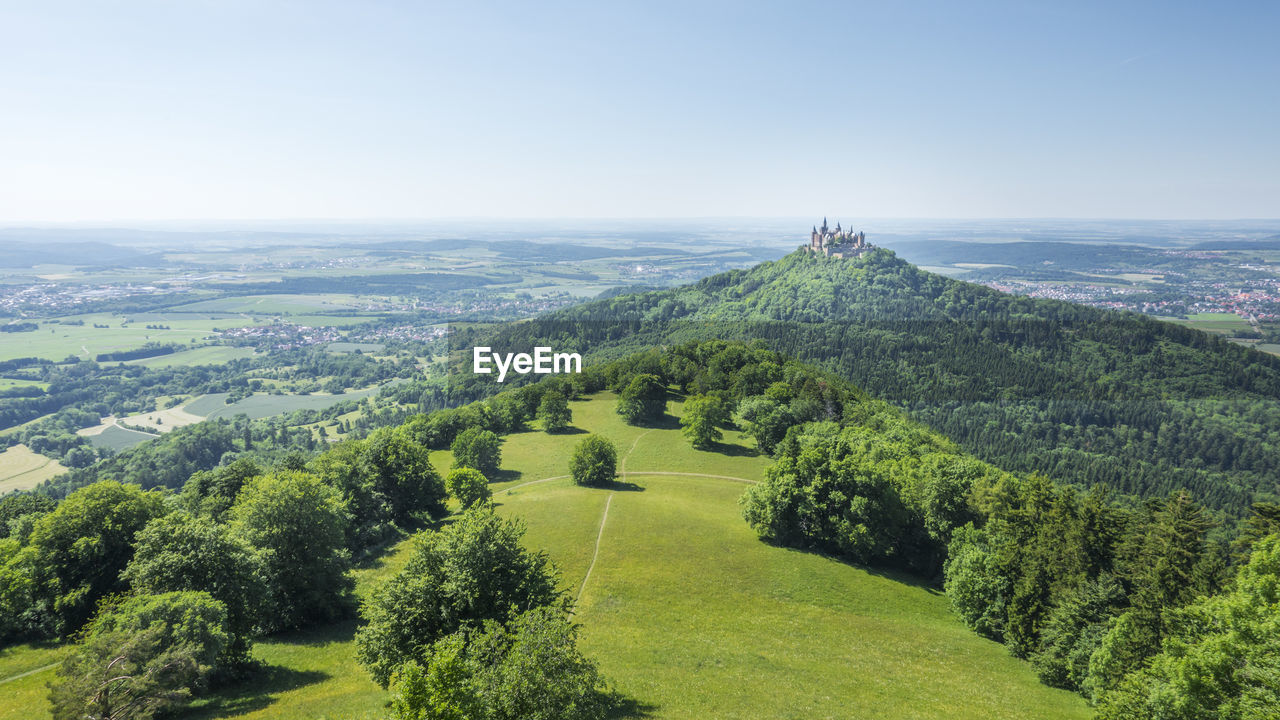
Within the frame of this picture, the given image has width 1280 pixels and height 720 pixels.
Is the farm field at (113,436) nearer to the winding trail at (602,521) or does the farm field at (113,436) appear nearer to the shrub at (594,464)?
the winding trail at (602,521)

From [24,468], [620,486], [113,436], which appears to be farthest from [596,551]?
[113,436]

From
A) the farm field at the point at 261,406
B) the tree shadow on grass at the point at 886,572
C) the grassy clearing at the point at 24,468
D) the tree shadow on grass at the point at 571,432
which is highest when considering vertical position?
the tree shadow on grass at the point at 571,432

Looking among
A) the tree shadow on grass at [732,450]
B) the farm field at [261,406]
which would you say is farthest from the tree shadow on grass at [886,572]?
the farm field at [261,406]

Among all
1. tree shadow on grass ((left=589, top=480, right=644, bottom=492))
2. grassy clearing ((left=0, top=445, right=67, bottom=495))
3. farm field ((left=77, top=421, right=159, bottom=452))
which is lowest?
farm field ((left=77, top=421, right=159, bottom=452))

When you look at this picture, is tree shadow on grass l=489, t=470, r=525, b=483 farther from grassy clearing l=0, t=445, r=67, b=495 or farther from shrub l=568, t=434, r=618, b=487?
grassy clearing l=0, t=445, r=67, b=495

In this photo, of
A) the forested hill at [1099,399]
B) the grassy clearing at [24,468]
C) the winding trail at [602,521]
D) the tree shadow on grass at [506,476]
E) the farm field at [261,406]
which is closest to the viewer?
the winding trail at [602,521]

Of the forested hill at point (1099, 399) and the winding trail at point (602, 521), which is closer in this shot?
the winding trail at point (602, 521)

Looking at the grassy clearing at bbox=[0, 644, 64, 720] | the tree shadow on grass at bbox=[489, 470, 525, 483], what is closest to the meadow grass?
the tree shadow on grass at bbox=[489, 470, 525, 483]
